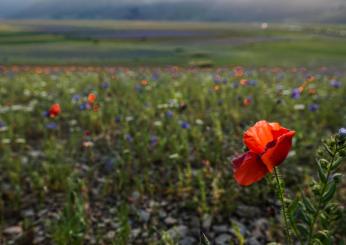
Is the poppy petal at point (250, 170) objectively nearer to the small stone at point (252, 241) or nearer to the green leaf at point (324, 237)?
the green leaf at point (324, 237)

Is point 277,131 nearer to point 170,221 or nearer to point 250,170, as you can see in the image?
point 250,170

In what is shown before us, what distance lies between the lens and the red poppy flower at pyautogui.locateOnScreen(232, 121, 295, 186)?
218 cm

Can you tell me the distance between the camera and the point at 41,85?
36.8 feet

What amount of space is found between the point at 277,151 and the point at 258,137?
0.13 m

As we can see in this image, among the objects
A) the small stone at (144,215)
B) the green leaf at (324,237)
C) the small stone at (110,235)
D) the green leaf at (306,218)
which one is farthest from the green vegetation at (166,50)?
the green leaf at (324,237)

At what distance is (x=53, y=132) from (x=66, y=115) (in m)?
0.77

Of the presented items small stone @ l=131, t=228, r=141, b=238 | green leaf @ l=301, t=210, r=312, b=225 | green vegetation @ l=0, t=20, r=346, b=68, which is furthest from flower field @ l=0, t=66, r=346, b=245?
green vegetation @ l=0, t=20, r=346, b=68

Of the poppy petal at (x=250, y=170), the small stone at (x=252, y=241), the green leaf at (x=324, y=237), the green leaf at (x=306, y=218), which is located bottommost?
the small stone at (x=252, y=241)

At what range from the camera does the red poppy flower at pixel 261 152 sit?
7.14 feet

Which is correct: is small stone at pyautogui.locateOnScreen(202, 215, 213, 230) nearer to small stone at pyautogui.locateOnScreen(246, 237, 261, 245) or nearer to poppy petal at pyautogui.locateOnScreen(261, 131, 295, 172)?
small stone at pyautogui.locateOnScreen(246, 237, 261, 245)

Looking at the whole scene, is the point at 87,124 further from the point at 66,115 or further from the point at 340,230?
the point at 340,230

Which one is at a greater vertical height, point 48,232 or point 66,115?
point 66,115

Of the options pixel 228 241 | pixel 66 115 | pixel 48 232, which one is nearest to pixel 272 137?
pixel 228 241

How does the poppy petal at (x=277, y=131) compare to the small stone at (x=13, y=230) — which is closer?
the poppy petal at (x=277, y=131)
